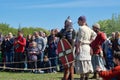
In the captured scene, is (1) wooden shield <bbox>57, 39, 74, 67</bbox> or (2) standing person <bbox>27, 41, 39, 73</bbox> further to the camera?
(2) standing person <bbox>27, 41, 39, 73</bbox>

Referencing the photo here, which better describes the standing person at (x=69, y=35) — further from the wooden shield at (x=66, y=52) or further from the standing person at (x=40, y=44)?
the standing person at (x=40, y=44)

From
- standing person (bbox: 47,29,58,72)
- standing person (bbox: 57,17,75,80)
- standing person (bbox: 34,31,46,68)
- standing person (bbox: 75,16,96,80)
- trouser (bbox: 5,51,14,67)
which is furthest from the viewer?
trouser (bbox: 5,51,14,67)

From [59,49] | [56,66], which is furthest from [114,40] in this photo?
[59,49]

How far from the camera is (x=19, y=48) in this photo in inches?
792

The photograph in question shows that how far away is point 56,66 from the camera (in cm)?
1947

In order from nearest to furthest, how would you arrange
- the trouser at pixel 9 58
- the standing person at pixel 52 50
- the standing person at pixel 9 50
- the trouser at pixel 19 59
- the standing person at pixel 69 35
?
the standing person at pixel 69 35 < the standing person at pixel 52 50 < the trouser at pixel 19 59 < the standing person at pixel 9 50 < the trouser at pixel 9 58

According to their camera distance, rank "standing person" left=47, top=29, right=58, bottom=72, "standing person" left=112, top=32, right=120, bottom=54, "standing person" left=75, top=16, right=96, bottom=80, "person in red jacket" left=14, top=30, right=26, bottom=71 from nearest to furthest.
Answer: "standing person" left=75, top=16, right=96, bottom=80 → "standing person" left=112, top=32, right=120, bottom=54 → "standing person" left=47, top=29, right=58, bottom=72 → "person in red jacket" left=14, top=30, right=26, bottom=71

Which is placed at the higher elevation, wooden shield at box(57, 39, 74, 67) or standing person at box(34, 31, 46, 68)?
standing person at box(34, 31, 46, 68)

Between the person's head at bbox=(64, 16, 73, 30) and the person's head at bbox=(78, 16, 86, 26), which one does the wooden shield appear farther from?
the person's head at bbox=(78, 16, 86, 26)

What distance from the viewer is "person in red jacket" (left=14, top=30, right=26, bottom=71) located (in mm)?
19797

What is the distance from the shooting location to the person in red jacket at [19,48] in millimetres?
19797

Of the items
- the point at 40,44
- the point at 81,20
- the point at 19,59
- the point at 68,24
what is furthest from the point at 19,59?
the point at 81,20

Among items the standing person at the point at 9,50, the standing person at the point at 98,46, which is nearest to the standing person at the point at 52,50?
the standing person at the point at 9,50

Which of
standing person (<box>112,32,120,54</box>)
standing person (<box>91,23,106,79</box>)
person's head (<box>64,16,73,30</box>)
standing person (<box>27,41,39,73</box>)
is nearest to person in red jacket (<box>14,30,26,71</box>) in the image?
standing person (<box>27,41,39,73</box>)
